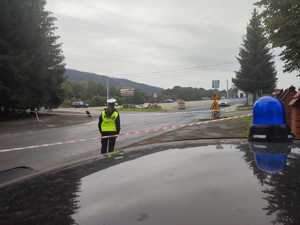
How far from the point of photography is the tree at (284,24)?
43.3ft

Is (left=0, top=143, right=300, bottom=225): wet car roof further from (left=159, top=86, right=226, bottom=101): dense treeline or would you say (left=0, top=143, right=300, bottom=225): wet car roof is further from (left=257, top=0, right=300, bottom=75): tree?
(left=159, top=86, right=226, bottom=101): dense treeline

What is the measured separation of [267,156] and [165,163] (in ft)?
2.21

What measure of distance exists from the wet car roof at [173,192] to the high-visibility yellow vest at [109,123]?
247 inches

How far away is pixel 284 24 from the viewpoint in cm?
1344

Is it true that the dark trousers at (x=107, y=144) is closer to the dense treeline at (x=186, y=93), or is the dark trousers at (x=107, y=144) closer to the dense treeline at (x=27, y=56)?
the dense treeline at (x=27, y=56)

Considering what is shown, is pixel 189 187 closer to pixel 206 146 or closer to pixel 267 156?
pixel 267 156

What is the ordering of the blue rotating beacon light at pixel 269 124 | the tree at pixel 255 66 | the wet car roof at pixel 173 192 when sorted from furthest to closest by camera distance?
the tree at pixel 255 66 → the blue rotating beacon light at pixel 269 124 → the wet car roof at pixel 173 192

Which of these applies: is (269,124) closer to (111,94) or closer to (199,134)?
(199,134)

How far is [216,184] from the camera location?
1877 mm

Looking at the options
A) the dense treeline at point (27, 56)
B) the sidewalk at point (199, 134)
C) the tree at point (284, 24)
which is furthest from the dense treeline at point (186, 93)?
the tree at point (284, 24)

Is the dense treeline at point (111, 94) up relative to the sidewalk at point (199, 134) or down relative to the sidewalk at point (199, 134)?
up

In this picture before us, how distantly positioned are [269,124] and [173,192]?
170 centimetres

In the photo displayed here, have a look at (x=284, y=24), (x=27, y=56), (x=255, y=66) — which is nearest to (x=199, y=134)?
(x=284, y=24)

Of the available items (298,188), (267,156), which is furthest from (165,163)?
(298,188)
